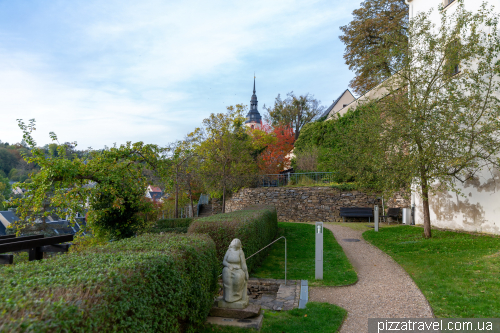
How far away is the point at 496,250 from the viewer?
30.6 ft

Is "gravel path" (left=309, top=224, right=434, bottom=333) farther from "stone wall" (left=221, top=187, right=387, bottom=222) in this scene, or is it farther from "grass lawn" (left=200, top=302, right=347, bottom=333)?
"stone wall" (left=221, top=187, right=387, bottom=222)

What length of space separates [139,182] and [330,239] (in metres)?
7.97

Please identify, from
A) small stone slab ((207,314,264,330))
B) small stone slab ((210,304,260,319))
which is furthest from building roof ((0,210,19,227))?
small stone slab ((207,314,264,330))

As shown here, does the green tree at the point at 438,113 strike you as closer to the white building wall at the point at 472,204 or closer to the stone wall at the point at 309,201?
the white building wall at the point at 472,204

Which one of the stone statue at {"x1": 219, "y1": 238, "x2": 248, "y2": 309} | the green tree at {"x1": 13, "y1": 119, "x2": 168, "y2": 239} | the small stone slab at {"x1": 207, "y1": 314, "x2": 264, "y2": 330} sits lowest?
the small stone slab at {"x1": 207, "y1": 314, "x2": 264, "y2": 330}

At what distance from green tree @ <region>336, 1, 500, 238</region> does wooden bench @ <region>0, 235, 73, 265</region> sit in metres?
9.58

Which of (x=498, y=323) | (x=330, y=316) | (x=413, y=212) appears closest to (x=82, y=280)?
(x=330, y=316)

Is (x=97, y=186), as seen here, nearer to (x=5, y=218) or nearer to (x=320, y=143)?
(x=5, y=218)

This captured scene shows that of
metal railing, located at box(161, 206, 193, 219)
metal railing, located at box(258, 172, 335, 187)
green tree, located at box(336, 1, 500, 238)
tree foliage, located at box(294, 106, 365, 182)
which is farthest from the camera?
metal railing, located at box(161, 206, 193, 219)

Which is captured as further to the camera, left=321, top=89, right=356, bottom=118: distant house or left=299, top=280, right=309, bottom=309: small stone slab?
left=321, top=89, right=356, bottom=118: distant house

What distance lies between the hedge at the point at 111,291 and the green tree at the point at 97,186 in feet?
13.3

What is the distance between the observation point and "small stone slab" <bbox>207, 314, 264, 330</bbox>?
197 inches

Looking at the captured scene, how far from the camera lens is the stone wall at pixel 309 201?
66.7ft

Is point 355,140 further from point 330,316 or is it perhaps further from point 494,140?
point 330,316
